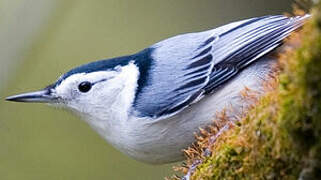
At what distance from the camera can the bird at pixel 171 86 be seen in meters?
2.18

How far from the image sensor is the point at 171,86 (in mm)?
2281

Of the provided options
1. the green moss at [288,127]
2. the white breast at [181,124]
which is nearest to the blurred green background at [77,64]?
the white breast at [181,124]

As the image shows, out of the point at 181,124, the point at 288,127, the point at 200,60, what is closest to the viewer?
the point at 288,127

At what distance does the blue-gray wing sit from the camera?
2195 millimetres

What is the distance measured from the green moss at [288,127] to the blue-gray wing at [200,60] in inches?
32.0

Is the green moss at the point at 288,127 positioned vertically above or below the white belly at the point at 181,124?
below

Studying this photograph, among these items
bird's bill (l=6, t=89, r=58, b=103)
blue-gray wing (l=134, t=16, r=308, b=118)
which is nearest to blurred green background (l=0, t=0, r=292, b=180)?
bird's bill (l=6, t=89, r=58, b=103)

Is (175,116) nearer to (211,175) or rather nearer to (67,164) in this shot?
(211,175)

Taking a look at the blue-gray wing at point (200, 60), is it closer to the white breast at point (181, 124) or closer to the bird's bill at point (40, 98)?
the white breast at point (181, 124)

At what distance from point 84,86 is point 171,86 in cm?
40

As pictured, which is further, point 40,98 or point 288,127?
point 40,98

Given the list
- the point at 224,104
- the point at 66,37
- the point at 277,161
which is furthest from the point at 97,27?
the point at 277,161

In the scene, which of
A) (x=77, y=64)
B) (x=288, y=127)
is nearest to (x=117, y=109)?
(x=288, y=127)

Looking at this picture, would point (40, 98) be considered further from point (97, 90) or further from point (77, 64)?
point (77, 64)
